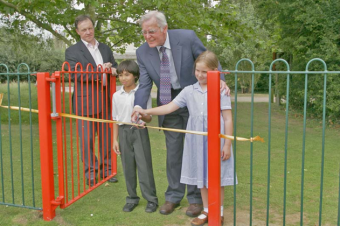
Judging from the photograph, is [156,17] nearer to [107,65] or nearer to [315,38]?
[107,65]

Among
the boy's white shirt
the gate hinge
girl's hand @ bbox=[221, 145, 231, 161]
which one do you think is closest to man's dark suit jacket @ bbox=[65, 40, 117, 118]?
the boy's white shirt

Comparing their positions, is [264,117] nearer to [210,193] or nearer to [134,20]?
[134,20]

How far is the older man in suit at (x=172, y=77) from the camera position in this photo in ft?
12.7

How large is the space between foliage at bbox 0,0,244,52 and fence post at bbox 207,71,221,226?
5.69 metres

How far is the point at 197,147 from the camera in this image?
359 cm

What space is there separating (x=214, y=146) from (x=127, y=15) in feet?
22.3

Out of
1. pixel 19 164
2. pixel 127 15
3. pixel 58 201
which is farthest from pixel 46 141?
pixel 127 15

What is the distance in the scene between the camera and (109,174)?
210 inches

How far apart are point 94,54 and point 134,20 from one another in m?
5.87

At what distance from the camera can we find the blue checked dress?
3.53 m

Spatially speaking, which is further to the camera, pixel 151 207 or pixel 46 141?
pixel 151 207

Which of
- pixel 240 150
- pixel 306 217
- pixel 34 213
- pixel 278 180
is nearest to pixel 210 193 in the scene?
pixel 306 217

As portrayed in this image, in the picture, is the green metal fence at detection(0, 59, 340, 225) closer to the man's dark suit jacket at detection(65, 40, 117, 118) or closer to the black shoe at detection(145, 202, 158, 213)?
the man's dark suit jacket at detection(65, 40, 117, 118)

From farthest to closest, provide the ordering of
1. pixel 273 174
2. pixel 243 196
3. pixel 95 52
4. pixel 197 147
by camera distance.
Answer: pixel 273 174 < pixel 95 52 < pixel 243 196 < pixel 197 147
